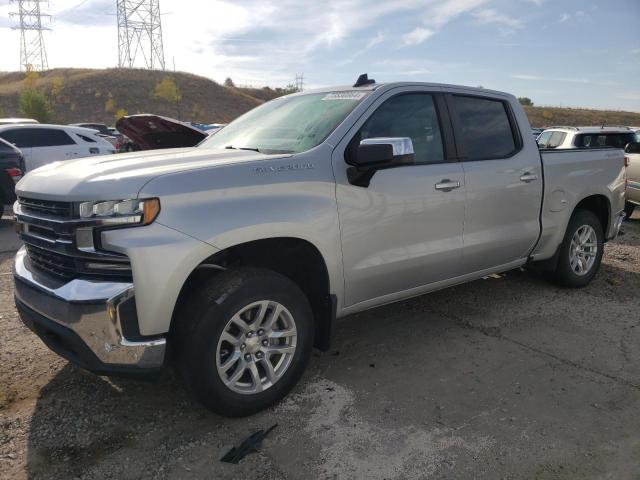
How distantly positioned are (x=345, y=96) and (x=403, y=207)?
2.97 feet

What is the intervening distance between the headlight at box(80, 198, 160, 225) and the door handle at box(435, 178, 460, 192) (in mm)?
2053

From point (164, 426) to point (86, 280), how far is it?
3.20 feet

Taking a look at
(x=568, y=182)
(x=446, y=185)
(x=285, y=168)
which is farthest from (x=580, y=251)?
(x=285, y=168)

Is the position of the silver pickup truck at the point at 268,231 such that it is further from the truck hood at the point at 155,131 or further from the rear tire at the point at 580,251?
the truck hood at the point at 155,131

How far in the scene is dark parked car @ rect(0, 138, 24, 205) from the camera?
29.4 feet

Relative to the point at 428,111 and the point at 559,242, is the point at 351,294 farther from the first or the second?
the point at 559,242

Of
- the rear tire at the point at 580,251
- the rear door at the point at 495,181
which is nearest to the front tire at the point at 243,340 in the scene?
the rear door at the point at 495,181

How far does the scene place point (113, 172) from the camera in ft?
9.12

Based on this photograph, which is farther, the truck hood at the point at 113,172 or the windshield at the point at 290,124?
the windshield at the point at 290,124

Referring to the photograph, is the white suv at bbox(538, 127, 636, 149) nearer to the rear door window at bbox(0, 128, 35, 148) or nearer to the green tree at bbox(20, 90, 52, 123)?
the rear door window at bbox(0, 128, 35, 148)

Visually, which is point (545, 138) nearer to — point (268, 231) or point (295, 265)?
point (295, 265)

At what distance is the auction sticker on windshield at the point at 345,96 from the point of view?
12.1 ft

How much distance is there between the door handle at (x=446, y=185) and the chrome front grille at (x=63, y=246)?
2.23m

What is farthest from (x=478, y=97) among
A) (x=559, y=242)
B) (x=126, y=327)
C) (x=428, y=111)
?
(x=126, y=327)
